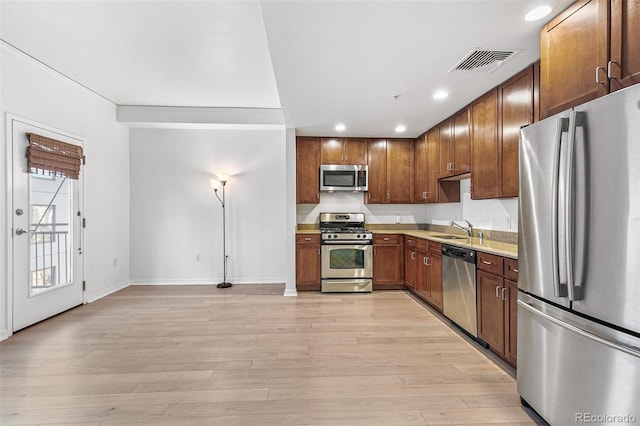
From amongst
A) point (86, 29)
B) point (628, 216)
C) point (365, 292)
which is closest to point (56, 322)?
point (86, 29)

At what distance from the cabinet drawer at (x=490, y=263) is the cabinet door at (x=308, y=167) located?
2728 millimetres

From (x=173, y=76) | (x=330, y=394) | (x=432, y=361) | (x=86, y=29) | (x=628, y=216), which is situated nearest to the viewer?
(x=628, y=216)

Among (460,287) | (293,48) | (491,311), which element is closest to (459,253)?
(460,287)

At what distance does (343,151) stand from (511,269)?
3.17 meters

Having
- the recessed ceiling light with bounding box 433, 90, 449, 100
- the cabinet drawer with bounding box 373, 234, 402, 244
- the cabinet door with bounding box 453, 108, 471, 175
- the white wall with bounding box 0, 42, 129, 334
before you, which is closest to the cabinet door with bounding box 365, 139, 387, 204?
the cabinet drawer with bounding box 373, 234, 402, 244

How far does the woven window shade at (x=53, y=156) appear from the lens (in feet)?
10.5

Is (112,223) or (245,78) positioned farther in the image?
(112,223)

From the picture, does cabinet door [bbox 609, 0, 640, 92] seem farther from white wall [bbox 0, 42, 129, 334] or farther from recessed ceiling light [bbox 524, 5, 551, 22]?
white wall [bbox 0, 42, 129, 334]

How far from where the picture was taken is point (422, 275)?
3979 millimetres

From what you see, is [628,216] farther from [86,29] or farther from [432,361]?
[86,29]

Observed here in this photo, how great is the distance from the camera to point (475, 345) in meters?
2.77

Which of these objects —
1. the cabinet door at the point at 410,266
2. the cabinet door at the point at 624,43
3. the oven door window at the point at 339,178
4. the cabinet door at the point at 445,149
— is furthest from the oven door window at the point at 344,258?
the cabinet door at the point at 624,43

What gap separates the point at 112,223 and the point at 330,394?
4309 millimetres

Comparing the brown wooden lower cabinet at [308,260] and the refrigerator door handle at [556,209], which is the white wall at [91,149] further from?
the refrigerator door handle at [556,209]
